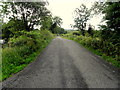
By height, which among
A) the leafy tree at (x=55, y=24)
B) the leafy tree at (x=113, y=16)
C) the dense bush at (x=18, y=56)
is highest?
the leafy tree at (x=55, y=24)

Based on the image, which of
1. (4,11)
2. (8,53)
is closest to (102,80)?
(8,53)

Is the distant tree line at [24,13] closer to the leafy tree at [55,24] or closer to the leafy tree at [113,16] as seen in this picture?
the leafy tree at [113,16]

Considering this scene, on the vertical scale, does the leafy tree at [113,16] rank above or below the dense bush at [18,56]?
above

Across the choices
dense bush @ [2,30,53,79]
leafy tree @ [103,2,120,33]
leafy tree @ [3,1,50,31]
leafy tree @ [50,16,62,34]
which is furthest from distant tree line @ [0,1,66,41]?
leafy tree @ [50,16,62,34]

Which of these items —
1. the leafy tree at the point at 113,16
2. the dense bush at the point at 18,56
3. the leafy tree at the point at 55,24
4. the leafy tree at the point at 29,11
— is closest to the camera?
the dense bush at the point at 18,56

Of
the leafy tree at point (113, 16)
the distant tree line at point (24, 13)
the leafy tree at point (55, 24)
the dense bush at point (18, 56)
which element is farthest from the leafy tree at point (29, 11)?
the leafy tree at point (55, 24)

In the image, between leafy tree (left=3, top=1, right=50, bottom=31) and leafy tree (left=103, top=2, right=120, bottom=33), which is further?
leafy tree (left=3, top=1, right=50, bottom=31)

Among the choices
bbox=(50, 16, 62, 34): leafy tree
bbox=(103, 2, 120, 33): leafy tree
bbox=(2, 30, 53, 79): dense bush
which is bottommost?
bbox=(2, 30, 53, 79): dense bush

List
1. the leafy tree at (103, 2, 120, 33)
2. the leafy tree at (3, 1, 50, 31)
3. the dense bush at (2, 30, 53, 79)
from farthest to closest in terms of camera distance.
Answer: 1. the leafy tree at (3, 1, 50, 31)
2. the leafy tree at (103, 2, 120, 33)
3. the dense bush at (2, 30, 53, 79)

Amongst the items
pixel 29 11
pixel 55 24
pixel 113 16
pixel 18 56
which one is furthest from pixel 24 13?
pixel 55 24

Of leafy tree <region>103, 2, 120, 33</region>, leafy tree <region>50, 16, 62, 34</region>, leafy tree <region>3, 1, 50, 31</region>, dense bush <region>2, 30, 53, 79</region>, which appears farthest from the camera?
leafy tree <region>50, 16, 62, 34</region>

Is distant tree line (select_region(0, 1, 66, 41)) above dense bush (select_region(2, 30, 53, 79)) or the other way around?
above

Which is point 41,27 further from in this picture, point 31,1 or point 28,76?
point 28,76

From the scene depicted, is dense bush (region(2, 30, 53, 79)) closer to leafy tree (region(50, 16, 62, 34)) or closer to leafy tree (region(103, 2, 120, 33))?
leafy tree (region(103, 2, 120, 33))
